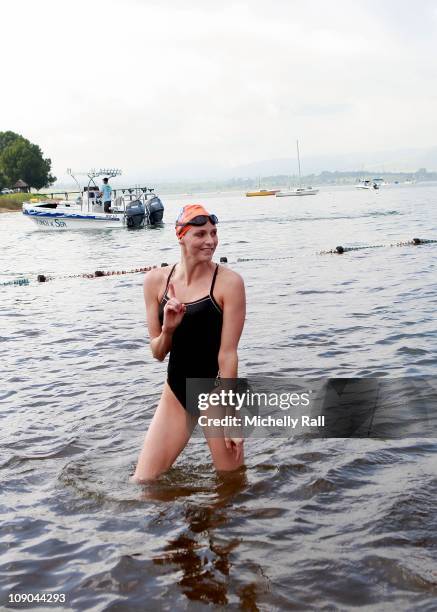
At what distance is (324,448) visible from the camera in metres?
7.14

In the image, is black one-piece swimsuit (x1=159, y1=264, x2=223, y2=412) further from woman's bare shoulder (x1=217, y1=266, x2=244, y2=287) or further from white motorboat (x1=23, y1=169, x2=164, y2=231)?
white motorboat (x1=23, y1=169, x2=164, y2=231)

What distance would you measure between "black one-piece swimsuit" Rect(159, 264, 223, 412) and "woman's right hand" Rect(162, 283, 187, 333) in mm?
196

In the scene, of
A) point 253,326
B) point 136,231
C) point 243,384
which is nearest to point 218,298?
point 243,384

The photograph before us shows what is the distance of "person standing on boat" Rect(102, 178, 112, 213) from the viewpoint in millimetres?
53062

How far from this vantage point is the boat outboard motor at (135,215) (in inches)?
2032

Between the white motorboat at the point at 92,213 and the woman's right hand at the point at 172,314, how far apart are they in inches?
1868

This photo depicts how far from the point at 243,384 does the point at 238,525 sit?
139cm

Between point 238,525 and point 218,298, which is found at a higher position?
point 218,298

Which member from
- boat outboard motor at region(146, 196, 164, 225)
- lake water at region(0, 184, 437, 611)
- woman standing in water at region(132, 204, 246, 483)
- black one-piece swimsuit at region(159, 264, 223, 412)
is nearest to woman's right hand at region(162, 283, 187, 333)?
woman standing in water at region(132, 204, 246, 483)

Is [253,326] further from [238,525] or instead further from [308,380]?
[238,525]

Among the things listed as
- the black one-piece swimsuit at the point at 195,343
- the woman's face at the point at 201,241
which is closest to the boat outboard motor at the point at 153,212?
the black one-piece swimsuit at the point at 195,343

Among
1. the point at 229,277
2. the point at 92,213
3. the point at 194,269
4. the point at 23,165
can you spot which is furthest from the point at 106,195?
the point at 23,165

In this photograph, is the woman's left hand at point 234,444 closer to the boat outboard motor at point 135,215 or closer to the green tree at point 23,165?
the boat outboard motor at point 135,215

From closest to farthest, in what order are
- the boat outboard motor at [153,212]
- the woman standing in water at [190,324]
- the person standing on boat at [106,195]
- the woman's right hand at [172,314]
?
the woman's right hand at [172,314] < the woman standing in water at [190,324] < the person standing on boat at [106,195] < the boat outboard motor at [153,212]
